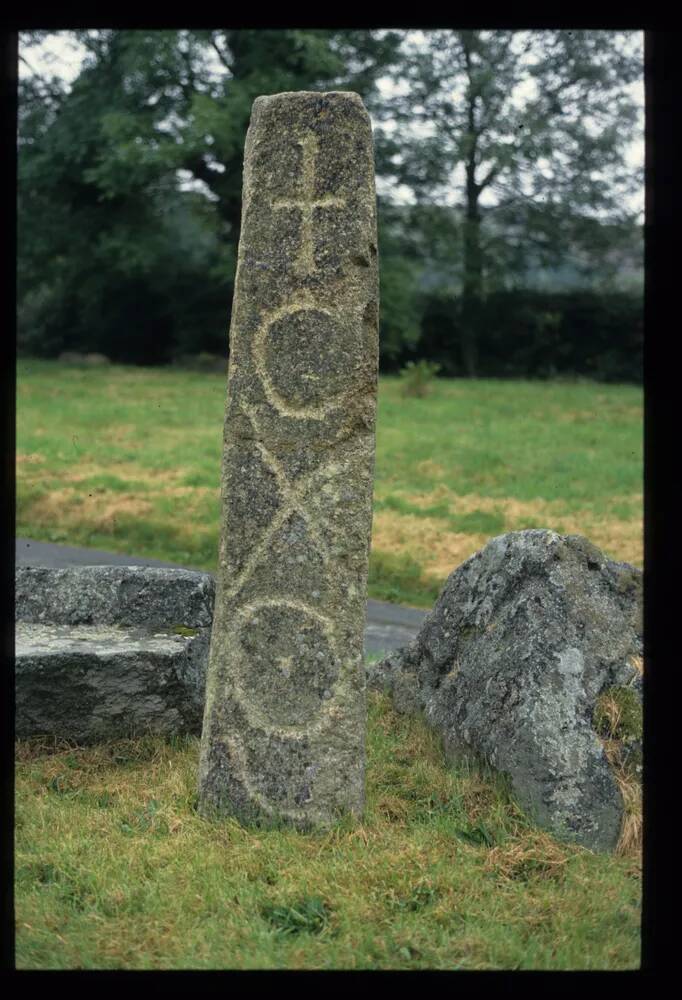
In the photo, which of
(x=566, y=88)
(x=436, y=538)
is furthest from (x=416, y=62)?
(x=436, y=538)

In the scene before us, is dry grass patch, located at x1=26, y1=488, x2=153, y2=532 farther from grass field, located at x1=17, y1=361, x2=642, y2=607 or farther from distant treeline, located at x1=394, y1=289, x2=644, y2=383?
distant treeline, located at x1=394, y1=289, x2=644, y2=383

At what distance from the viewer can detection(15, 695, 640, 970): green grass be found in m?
3.75

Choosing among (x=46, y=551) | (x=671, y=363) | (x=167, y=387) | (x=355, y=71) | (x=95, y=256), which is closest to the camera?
(x=671, y=363)

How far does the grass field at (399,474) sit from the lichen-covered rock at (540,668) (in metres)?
4.02

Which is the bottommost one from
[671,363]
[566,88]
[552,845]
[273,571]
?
[552,845]

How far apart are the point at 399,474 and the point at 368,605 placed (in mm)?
4155

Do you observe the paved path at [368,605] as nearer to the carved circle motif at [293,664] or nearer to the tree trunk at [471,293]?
the carved circle motif at [293,664]

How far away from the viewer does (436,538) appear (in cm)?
1111

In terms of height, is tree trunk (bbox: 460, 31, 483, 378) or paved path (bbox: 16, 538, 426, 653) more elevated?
tree trunk (bbox: 460, 31, 483, 378)

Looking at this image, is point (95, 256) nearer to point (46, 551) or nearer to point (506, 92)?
point (506, 92)

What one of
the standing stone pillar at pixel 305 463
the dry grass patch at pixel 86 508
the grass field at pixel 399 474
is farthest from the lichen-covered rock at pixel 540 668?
the dry grass patch at pixel 86 508

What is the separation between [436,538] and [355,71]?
48.9 feet

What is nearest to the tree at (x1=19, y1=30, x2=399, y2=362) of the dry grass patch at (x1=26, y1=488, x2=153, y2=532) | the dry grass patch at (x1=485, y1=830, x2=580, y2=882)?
the dry grass patch at (x1=26, y1=488, x2=153, y2=532)

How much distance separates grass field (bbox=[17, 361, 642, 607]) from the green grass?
4989mm
